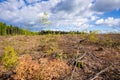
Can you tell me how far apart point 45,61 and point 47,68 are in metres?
0.44

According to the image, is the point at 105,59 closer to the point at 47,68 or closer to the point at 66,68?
the point at 66,68

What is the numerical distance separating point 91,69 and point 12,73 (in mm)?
1866

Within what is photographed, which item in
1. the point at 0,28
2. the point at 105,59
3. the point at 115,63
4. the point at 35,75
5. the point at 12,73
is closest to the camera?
the point at 35,75

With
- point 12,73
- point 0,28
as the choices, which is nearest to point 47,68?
point 12,73

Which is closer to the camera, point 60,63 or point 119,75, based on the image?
point 119,75

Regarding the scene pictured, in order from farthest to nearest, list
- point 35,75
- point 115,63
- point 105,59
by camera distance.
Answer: point 105,59 → point 115,63 → point 35,75

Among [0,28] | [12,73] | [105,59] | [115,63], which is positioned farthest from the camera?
[0,28]

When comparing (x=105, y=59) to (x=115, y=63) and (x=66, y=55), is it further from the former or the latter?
(x=66, y=55)

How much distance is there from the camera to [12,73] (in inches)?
194

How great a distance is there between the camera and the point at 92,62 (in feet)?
17.8

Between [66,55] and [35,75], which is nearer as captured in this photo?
[35,75]

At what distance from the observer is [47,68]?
484 centimetres

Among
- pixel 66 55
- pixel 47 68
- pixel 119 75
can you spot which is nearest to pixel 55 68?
pixel 47 68

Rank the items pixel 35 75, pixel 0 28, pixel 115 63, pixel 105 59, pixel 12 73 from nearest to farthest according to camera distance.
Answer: pixel 35 75
pixel 12 73
pixel 115 63
pixel 105 59
pixel 0 28
